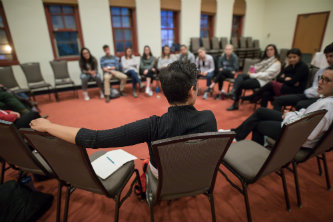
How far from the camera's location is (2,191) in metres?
1.36

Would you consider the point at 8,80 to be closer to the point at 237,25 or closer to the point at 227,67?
the point at 227,67

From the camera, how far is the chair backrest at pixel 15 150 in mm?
1059

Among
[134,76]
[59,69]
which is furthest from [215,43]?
[59,69]

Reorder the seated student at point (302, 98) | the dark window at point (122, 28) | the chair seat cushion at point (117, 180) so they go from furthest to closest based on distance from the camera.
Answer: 1. the dark window at point (122, 28)
2. the seated student at point (302, 98)
3. the chair seat cushion at point (117, 180)

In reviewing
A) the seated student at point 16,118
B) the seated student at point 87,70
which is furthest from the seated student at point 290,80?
the seated student at point 87,70

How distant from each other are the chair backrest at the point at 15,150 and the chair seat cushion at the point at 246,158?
1.39 m

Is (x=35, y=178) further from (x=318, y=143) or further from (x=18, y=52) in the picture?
(x=18, y=52)

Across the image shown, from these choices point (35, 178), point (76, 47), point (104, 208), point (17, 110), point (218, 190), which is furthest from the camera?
Answer: point (76, 47)

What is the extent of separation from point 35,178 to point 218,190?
5.91 ft

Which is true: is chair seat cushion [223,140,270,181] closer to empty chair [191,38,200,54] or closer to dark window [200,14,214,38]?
empty chair [191,38,200,54]

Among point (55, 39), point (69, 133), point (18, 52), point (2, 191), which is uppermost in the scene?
point (55, 39)

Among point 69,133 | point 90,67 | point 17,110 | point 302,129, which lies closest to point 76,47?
point 90,67

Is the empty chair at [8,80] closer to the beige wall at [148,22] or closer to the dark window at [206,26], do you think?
the beige wall at [148,22]

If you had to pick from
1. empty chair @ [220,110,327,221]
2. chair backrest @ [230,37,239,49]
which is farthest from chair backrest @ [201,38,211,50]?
empty chair @ [220,110,327,221]
